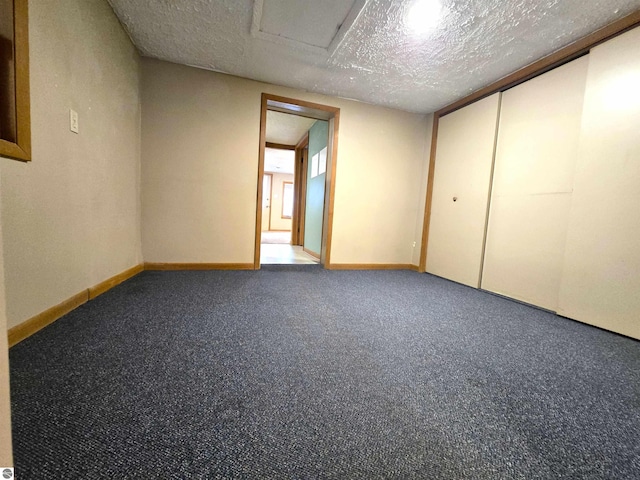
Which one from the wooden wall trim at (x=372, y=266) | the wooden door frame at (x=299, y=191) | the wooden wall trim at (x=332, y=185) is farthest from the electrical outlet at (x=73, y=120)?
the wooden door frame at (x=299, y=191)

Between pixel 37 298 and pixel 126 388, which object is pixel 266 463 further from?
pixel 37 298

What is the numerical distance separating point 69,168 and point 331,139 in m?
2.61

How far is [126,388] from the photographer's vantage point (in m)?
0.95

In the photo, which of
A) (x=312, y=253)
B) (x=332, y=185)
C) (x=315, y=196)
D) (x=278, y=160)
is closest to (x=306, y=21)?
(x=332, y=185)

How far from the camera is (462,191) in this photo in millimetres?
3033

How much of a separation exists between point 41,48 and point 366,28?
202cm

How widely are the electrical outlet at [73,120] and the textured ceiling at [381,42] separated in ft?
3.29

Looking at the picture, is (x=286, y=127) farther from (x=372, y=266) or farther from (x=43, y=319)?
(x=43, y=319)

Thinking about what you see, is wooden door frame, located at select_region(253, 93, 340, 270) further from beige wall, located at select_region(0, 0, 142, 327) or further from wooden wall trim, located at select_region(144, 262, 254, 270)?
beige wall, located at select_region(0, 0, 142, 327)

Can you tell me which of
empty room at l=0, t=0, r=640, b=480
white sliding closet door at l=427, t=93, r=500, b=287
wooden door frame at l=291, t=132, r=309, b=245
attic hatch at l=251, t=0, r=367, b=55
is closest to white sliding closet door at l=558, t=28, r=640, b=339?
empty room at l=0, t=0, r=640, b=480

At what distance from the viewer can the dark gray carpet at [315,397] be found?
711 millimetres

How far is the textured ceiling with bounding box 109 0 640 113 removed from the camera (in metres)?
1.79

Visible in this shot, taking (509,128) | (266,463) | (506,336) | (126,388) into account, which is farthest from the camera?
(509,128)

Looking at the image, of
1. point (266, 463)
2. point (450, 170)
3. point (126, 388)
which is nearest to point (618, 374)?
point (266, 463)
